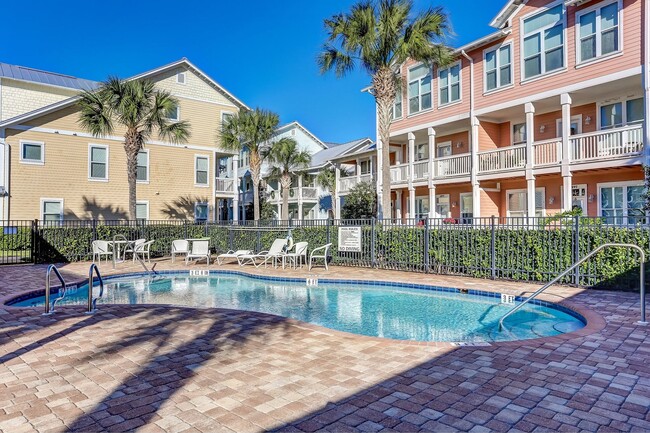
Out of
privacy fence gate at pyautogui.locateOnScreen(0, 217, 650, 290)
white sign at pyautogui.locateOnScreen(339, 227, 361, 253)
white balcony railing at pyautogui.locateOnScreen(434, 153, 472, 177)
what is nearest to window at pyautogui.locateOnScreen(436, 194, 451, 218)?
white balcony railing at pyautogui.locateOnScreen(434, 153, 472, 177)

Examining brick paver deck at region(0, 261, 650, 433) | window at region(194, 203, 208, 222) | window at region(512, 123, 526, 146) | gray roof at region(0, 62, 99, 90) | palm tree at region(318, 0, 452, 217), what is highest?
gray roof at region(0, 62, 99, 90)

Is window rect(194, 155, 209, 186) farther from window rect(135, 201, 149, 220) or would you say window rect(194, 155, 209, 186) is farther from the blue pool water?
the blue pool water

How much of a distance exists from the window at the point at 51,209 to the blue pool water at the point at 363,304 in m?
10.4

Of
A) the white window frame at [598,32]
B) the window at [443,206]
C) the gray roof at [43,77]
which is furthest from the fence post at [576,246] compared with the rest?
the gray roof at [43,77]

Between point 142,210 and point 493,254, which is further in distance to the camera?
point 142,210

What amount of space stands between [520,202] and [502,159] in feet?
9.27

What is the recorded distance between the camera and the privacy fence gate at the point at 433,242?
9.19 metres

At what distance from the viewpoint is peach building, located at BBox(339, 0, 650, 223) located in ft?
45.8

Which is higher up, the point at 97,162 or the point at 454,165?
the point at 97,162

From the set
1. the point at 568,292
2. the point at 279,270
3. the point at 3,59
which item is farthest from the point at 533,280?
the point at 3,59

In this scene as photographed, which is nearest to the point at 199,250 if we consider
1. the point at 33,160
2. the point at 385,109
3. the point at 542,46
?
the point at 385,109

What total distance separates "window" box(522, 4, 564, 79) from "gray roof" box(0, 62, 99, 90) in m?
22.8

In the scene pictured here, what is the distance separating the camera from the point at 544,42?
1614 cm

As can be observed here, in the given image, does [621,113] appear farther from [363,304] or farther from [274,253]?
[274,253]
